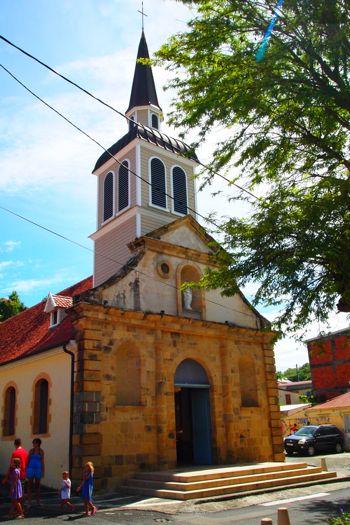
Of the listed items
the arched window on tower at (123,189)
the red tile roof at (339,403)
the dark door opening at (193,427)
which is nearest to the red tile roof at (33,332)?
the arched window on tower at (123,189)

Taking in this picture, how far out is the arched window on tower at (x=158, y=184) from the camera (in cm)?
2033

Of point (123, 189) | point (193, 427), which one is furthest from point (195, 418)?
point (123, 189)

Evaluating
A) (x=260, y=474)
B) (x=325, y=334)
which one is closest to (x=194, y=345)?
(x=260, y=474)

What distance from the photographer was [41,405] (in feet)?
56.2

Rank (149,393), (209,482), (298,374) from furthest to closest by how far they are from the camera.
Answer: (298,374) → (149,393) → (209,482)

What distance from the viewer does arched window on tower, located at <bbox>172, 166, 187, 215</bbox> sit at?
2127 cm

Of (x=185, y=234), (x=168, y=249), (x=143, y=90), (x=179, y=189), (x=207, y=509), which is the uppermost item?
(x=143, y=90)

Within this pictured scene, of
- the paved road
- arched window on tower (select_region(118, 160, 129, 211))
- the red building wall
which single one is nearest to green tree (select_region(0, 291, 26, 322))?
arched window on tower (select_region(118, 160, 129, 211))

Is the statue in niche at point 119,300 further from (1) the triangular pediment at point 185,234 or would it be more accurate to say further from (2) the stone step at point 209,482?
(2) the stone step at point 209,482

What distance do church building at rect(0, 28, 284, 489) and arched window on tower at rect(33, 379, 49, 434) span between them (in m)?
0.04

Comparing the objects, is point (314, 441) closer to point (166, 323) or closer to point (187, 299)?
point (187, 299)

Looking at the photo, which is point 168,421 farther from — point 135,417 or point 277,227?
point 277,227

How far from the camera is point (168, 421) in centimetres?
1602

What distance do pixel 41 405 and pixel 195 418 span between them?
19.1 feet
